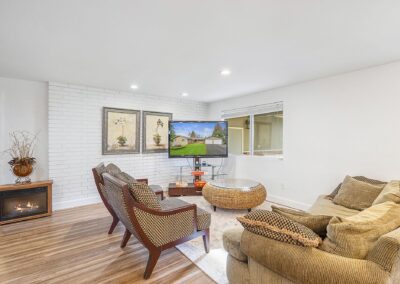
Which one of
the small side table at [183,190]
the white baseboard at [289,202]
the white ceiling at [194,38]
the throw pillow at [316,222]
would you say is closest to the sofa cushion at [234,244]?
the throw pillow at [316,222]

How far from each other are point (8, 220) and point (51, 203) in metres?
0.56

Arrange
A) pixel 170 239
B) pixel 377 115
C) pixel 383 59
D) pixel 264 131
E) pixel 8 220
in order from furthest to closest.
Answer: pixel 264 131, pixel 8 220, pixel 377 115, pixel 383 59, pixel 170 239

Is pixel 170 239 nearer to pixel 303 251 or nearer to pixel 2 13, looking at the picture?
pixel 303 251

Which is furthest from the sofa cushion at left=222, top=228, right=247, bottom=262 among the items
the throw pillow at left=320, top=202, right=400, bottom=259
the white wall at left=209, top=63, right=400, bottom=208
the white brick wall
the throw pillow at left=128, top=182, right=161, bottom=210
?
the white brick wall

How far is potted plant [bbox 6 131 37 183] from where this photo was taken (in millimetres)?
3529

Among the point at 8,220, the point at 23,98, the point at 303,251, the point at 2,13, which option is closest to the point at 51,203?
the point at 8,220

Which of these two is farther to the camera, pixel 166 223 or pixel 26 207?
pixel 26 207

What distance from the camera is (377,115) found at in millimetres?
3082

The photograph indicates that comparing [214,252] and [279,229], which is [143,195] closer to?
[214,252]

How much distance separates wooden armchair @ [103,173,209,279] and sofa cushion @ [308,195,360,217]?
150 centimetres

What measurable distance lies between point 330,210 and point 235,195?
128cm

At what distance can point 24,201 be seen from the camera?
3.54m

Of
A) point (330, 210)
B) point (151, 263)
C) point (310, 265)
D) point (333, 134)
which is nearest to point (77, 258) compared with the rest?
point (151, 263)

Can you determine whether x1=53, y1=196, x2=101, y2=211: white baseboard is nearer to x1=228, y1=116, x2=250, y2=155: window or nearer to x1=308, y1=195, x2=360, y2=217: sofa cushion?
x1=228, y1=116, x2=250, y2=155: window
